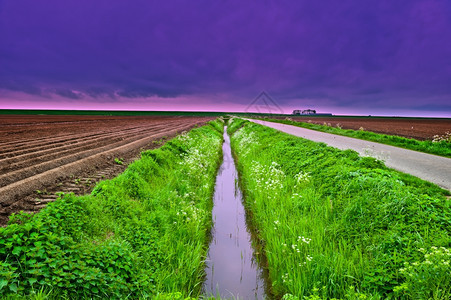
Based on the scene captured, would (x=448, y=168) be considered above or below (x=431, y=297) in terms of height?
above

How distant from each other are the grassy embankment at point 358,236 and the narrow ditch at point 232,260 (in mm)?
480

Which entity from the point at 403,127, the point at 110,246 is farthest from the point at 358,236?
the point at 403,127

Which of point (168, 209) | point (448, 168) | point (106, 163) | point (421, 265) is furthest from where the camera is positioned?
point (106, 163)

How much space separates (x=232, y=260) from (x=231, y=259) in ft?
0.18

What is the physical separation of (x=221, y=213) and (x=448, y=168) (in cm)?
900

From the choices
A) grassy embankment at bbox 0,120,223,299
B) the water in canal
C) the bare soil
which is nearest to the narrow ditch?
the water in canal

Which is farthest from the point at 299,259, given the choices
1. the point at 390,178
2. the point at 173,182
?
the point at 173,182

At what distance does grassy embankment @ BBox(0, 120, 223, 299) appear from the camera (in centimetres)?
318

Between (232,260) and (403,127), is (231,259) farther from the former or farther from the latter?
(403,127)

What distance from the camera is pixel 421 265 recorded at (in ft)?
10.8

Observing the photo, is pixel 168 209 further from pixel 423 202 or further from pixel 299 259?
pixel 423 202

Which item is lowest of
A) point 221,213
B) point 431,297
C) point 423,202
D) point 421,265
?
point 221,213

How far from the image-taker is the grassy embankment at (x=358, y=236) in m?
3.50

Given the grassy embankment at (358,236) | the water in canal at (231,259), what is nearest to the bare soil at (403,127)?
the grassy embankment at (358,236)
